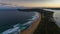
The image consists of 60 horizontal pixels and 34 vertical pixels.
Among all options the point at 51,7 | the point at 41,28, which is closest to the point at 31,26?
the point at 41,28

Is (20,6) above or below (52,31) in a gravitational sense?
above

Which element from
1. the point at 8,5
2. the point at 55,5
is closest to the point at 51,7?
the point at 55,5

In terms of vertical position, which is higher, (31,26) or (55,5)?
(55,5)

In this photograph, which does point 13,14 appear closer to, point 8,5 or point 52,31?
point 8,5

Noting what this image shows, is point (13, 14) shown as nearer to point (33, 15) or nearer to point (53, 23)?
point (33, 15)

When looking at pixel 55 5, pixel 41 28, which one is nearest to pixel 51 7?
pixel 55 5

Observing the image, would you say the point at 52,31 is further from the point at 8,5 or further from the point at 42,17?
the point at 8,5

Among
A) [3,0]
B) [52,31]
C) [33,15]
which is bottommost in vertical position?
[52,31]
